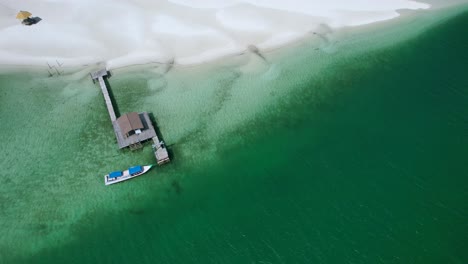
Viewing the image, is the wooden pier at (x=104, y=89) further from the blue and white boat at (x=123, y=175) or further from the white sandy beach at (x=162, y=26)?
the blue and white boat at (x=123, y=175)

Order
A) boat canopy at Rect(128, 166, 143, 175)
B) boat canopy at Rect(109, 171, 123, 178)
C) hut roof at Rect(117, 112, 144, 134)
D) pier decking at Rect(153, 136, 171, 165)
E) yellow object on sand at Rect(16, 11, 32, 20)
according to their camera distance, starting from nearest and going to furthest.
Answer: boat canopy at Rect(109, 171, 123, 178)
boat canopy at Rect(128, 166, 143, 175)
pier decking at Rect(153, 136, 171, 165)
hut roof at Rect(117, 112, 144, 134)
yellow object on sand at Rect(16, 11, 32, 20)

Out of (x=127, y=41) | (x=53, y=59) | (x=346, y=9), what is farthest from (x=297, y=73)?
(x=53, y=59)

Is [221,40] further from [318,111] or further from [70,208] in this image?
[70,208]

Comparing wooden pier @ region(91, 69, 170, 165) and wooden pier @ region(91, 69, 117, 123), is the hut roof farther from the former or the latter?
wooden pier @ region(91, 69, 117, 123)

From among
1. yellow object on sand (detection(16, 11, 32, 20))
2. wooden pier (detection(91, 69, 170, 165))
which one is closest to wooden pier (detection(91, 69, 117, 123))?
wooden pier (detection(91, 69, 170, 165))

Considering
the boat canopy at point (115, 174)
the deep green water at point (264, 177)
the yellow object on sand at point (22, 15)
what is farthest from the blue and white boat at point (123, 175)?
the yellow object on sand at point (22, 15)
